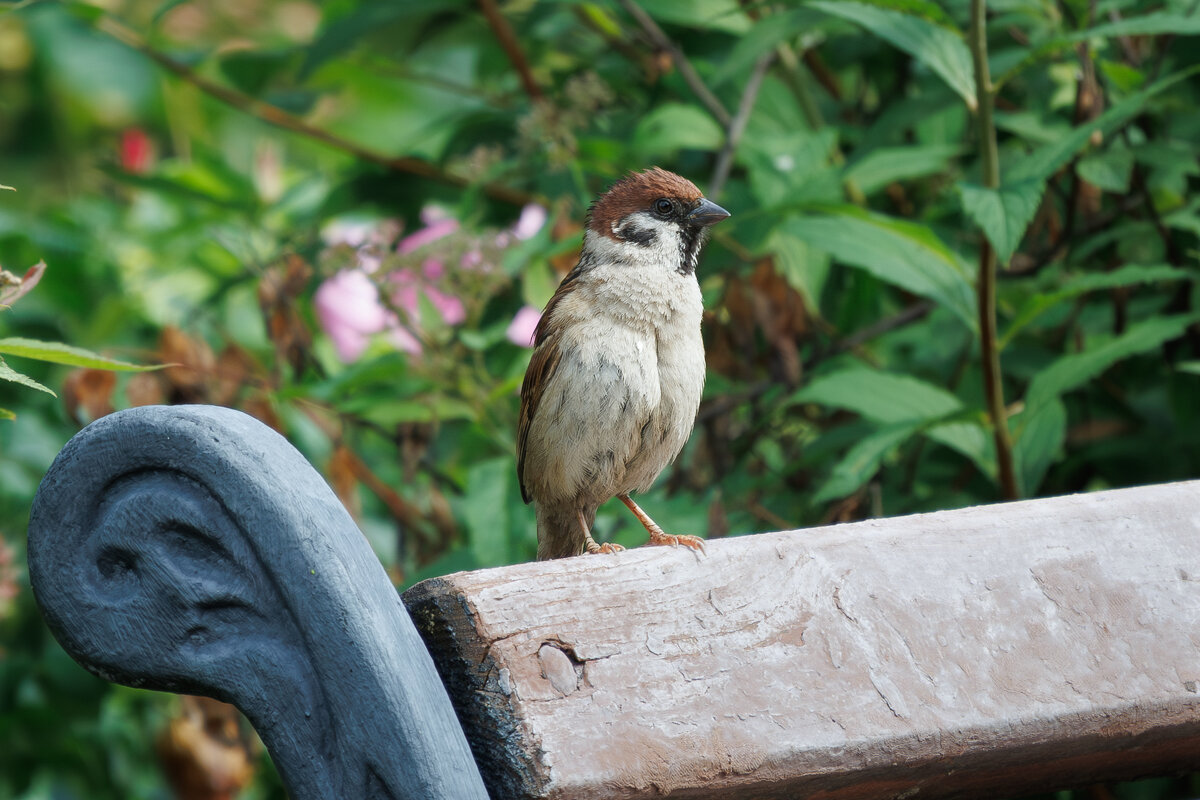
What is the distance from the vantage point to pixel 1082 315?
279 cm

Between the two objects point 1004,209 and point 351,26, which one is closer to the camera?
point 1004,209

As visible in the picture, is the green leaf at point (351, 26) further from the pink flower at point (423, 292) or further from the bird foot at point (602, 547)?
the bird foot at point (602, 547)

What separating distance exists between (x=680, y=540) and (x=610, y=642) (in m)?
0.56

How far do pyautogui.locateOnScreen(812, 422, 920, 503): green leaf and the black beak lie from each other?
0.52m

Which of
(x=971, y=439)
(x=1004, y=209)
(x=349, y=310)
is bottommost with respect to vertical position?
(x=349, y=310)

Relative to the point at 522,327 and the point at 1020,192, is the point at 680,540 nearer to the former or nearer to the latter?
the point at 1020,192

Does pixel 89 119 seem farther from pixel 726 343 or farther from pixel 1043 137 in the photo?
pixel 1043 137

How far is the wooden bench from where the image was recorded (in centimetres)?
108

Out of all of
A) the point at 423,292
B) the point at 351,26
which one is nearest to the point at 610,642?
the point at 423,292

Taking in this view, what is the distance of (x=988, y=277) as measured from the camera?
84.9 inches

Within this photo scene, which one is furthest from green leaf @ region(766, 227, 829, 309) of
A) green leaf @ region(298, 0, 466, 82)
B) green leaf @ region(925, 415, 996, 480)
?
green leaf @ region(298, 0, 466, 82)

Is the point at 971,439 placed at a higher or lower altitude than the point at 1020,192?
lower

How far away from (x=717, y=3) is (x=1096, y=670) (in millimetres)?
1869

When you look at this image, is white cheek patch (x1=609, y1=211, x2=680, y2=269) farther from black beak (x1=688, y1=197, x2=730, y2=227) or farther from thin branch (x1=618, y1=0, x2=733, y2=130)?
thin branch (x1=618, y1=0, x2=733, y2=130)
